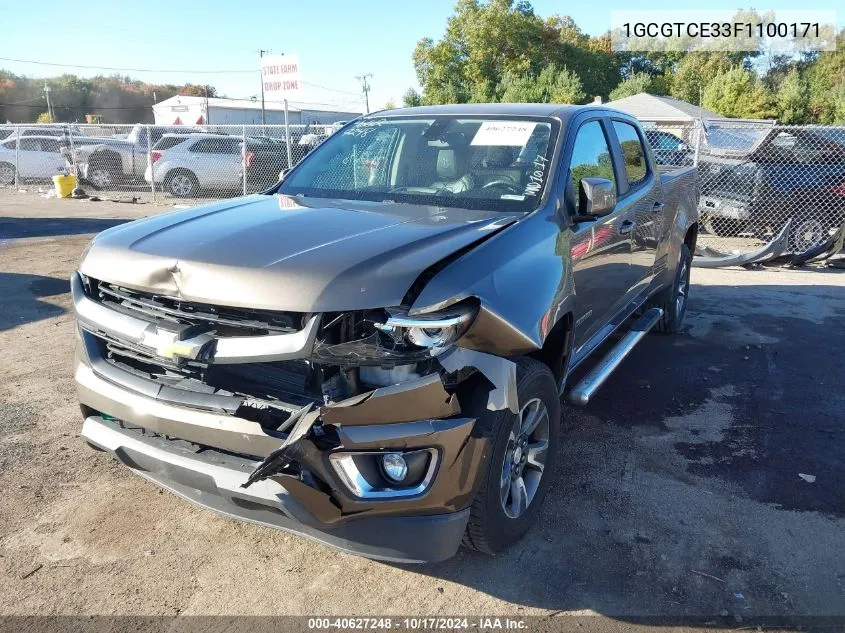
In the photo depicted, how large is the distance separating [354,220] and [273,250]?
0.61m

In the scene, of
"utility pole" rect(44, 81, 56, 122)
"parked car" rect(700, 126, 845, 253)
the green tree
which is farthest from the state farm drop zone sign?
"utility pole" rect(44, 81, 56, 122)

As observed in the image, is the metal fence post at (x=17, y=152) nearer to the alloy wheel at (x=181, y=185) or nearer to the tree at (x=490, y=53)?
the alloy wheel at (x=181, y=185)

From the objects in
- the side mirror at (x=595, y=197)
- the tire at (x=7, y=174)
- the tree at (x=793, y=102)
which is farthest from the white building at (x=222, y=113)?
the side mirror at (x=595, y=197)

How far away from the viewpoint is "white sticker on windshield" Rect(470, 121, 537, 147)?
150 inches

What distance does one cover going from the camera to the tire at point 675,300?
6145mm

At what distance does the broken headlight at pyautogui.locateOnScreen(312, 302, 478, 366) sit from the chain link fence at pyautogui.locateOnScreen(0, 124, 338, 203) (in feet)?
40.2

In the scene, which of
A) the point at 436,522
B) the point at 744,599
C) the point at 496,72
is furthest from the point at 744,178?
the point at 496,72

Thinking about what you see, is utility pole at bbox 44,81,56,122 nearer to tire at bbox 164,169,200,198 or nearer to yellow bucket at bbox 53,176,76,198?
yellow bucket at bbox 53,176,76,198

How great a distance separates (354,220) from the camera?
3176 millimetres

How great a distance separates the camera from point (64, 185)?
56.5 ft

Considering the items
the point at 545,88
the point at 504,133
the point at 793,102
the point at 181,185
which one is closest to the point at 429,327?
the point at 504,133

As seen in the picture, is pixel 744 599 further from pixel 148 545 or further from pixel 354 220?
pixel 148 545

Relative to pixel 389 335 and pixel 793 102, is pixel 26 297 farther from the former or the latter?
pixel 793 102

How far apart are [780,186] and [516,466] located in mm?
9584
